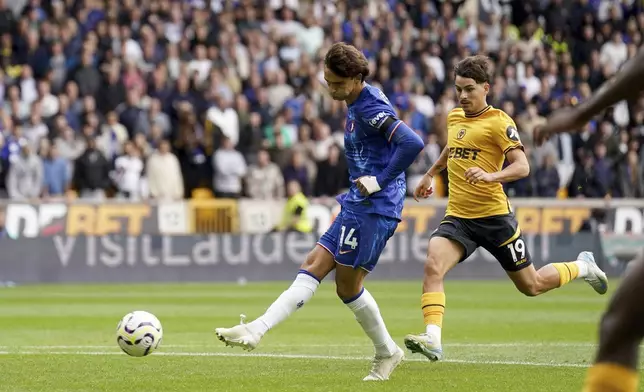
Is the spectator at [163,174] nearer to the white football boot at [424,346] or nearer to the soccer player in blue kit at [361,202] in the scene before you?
the white football boot at [424,346]

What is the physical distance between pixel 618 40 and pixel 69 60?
12.9 m

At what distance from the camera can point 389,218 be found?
9.26 m

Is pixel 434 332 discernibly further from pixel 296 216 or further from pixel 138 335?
pixel 296 216

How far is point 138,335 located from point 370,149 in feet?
7.36

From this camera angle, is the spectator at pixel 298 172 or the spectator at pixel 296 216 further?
the spectator at pixel 298 172

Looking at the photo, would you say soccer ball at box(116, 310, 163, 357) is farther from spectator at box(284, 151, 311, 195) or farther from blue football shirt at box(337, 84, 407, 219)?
spectator at box(284, 151, 311, 195)

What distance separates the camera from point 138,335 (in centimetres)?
971

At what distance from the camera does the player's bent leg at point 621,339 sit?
4.74 metres

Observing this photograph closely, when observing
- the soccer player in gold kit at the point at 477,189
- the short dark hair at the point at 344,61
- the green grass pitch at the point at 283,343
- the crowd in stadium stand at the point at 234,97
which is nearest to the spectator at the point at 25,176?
the crowd in stadium stand at the point at 234,97

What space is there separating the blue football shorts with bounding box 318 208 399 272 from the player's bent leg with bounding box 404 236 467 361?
0.76m

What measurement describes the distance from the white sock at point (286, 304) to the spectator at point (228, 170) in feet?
49.9

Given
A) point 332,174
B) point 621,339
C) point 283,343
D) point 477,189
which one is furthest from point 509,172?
point 332,174

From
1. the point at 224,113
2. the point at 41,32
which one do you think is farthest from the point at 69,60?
the point at 224,113

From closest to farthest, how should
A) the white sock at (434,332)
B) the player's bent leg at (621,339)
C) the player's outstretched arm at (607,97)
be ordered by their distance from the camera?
the player's bent leg at (621,339)
the player's outstretched arm at (607,97)
the white sock at (434,332)
